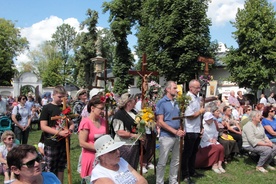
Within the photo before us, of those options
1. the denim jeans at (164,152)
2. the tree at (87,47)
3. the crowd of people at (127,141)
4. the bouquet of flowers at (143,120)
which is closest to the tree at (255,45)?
the crowd of people at (127,141)

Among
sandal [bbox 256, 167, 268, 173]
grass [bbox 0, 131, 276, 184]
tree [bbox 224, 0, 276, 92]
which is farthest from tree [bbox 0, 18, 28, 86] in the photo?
sandal [bbox 256, 167, 268, 173]

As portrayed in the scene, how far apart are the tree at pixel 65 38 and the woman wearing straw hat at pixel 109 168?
64685 mm

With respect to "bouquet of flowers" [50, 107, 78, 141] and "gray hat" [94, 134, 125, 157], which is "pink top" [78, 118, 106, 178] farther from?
"gray hat" [94, 134, 125, 157]

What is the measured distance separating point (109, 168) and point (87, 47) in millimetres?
36672

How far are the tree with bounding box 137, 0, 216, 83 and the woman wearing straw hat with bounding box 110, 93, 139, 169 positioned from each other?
21.8m

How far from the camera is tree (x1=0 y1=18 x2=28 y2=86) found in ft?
159

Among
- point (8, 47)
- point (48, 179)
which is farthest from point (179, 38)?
point (8, 47)

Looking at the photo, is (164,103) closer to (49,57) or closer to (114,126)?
(114,126)

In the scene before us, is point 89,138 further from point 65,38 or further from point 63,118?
point 65,38

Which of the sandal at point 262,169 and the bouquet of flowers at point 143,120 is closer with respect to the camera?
the bouquet of flowers at point 143,120

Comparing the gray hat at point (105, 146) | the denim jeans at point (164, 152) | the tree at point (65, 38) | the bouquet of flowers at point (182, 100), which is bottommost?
the denim jeans at point (164, 152)

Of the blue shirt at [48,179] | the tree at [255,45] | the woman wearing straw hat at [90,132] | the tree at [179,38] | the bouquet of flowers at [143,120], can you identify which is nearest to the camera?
the blue shirt at [48,179]

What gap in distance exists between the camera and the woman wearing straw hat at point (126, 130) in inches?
213

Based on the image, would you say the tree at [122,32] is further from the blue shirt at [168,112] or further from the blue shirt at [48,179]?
the blue shirt at [48,179]
